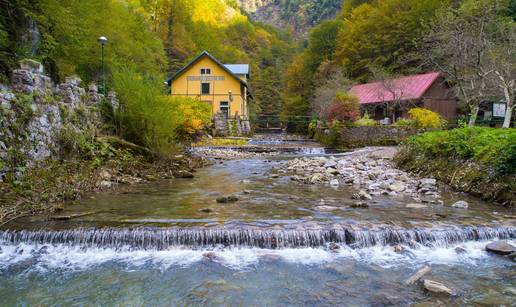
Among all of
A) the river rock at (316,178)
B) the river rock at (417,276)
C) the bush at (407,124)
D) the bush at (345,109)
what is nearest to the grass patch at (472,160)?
the river rock at (316,178)

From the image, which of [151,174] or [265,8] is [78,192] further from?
[265,8]

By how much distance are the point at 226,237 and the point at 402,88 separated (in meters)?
27.6

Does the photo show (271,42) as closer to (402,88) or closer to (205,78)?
(205,78)

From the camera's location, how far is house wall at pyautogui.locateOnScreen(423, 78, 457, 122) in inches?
1148

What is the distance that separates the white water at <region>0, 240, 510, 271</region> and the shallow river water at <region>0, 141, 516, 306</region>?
0.06 ft

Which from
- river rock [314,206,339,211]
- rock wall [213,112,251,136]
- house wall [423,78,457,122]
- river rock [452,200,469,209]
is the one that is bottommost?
river rock [314,206,339,211]

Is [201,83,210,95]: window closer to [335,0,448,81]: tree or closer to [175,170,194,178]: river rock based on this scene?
[335,0,448,81]: tree

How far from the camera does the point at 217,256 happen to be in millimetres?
5766

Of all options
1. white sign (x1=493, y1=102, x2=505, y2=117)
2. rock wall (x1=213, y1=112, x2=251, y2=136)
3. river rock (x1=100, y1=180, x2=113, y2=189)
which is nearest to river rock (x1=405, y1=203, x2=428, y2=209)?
river rock (x1=100, y1=180, x2=113, y2=189)

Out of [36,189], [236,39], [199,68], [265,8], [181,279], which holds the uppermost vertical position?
[265,8]

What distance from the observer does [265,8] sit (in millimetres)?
135125

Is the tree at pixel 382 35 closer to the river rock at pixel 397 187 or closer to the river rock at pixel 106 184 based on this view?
the river rock at pixel 397 187

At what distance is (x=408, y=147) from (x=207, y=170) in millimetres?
8028

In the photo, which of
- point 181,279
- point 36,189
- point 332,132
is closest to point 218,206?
point 181,279
